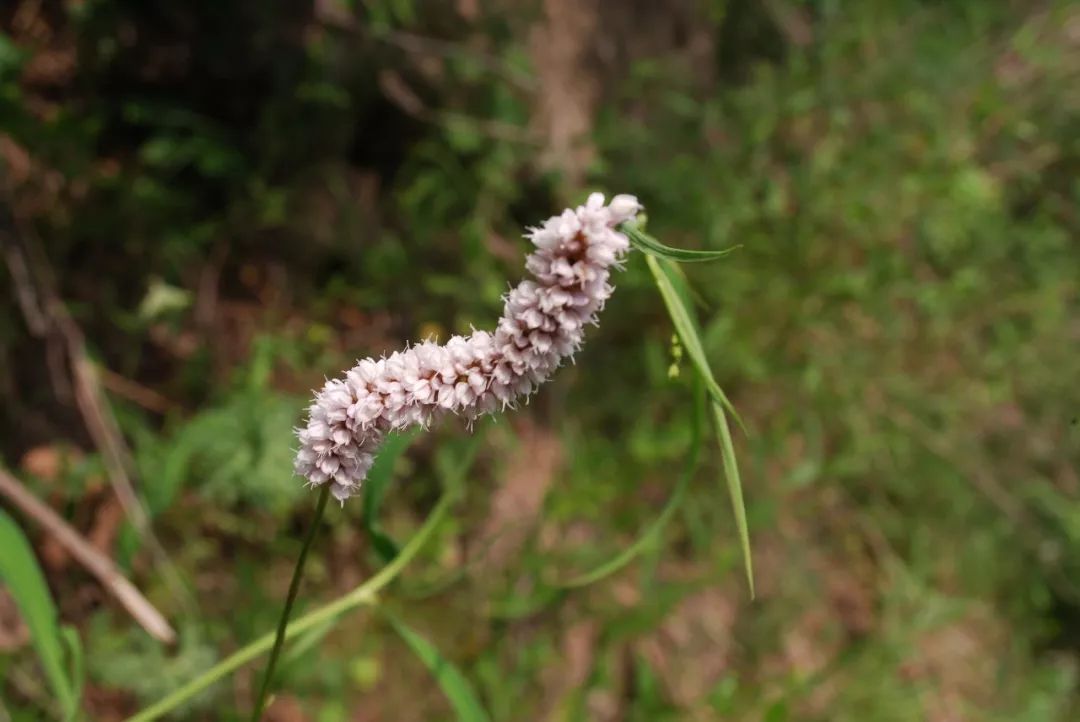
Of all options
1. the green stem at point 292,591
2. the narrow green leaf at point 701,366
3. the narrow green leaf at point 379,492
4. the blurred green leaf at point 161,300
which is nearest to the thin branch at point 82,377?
the blurred green leaf at point 161,300

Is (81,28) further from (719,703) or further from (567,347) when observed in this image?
(719,703)

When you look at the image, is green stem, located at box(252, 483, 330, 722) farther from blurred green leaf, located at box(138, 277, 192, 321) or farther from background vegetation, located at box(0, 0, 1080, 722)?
blurred green leaf, located at box(138, 277, 192, 321)

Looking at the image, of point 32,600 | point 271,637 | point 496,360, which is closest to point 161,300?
point 32,600

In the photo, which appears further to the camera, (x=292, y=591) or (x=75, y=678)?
(x=75, y=678)

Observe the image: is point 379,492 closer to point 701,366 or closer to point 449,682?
point 449,682

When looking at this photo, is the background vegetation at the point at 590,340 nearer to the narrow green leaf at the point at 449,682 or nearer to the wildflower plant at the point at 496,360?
the narrow green leaf at the point at 449,682

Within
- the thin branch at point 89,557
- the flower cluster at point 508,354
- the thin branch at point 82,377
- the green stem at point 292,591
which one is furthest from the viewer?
the thin branch at point 82,377
